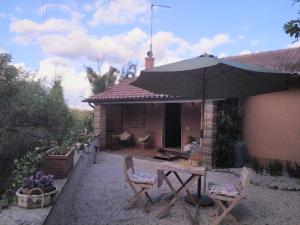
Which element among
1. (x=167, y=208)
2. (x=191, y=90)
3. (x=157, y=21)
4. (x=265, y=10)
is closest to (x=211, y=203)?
(x=167, y=208)

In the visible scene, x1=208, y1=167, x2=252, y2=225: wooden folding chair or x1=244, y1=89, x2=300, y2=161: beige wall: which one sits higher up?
x1=244, y1=89, x2=300, y2=161: beige wall

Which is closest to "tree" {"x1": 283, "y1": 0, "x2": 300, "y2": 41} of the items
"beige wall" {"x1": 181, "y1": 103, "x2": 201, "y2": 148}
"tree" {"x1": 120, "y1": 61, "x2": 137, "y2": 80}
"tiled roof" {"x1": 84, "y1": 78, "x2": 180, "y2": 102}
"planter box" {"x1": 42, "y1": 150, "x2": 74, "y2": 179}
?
"tiled roof" {"x1": 84, "y1": 78, "x2": 180, "y2": 102}

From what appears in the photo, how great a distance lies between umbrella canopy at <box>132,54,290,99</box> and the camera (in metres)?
4.76

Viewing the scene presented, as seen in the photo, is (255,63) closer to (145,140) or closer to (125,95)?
(125,95)

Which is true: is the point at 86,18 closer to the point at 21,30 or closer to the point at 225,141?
the point at 21,30

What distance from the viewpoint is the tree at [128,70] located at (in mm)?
25231

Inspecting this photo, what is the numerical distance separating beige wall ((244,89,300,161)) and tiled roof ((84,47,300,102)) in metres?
0.95

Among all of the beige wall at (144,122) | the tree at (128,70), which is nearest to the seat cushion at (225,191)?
the beige wall at (144,122)

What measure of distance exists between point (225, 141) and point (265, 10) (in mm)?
5228

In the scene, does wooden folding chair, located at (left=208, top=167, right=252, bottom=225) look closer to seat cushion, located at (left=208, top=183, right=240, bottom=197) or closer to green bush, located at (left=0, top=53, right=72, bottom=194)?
seat cushion, located at (left=208, top=183, right=240, bottom=197)

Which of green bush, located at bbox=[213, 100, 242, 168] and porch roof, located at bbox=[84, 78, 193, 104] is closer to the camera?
green bush, located at bbox=[213, 100, 242, 168]

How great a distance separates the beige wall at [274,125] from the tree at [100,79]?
47.6 ft

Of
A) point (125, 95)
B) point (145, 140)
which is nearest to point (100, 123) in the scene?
point (125, 95)

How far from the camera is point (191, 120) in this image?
12.0 m
